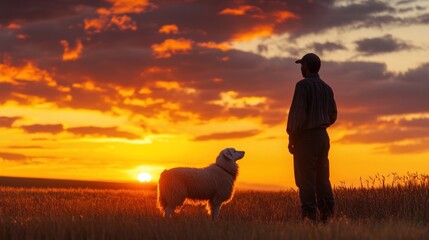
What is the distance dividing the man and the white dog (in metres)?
2.68

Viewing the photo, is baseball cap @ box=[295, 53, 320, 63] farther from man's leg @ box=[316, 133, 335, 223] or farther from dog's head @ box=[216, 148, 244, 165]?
dog's head @ box=[216, 148, 244, 165]

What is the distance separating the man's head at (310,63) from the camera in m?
11.9

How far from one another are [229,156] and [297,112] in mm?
3115

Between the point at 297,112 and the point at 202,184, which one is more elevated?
the point at 297,112

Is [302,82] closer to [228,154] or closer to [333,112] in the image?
[333,112]

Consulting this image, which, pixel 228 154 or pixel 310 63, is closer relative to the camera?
pixel 310 63

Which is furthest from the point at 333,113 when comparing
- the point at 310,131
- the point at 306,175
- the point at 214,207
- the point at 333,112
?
the point at 214,207

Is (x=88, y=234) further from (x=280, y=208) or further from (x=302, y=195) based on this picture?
(x=280, y=208)

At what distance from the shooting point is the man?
11531 mm

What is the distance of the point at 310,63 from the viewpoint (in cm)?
1195

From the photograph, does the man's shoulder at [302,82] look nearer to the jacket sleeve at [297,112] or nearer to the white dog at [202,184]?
the jacket sleeve at [297,112]

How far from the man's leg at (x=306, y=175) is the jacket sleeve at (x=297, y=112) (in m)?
0.26

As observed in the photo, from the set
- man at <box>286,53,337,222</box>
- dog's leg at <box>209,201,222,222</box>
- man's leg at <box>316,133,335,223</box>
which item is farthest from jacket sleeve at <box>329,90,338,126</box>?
dog's leg at <box>209,201,222,222</box>

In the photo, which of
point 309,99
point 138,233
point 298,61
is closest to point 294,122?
point 309,99
